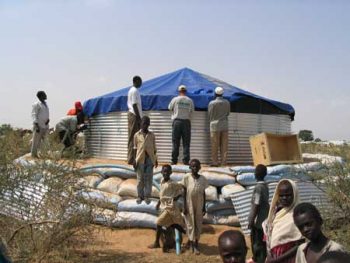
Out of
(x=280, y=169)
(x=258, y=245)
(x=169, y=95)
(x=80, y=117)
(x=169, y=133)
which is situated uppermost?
(x=169, y=95)

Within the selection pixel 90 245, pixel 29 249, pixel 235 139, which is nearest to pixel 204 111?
pixel 235 139

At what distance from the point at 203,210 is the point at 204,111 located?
3.98 metres

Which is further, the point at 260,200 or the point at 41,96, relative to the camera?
the point at 41,96

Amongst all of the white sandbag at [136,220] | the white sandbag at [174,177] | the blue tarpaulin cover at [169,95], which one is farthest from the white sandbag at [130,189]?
the blue tarpaulin cover at [169,95]

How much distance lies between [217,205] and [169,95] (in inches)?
133

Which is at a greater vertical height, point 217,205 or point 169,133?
point 169,133

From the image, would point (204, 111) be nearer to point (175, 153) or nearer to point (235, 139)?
point (235, 139)

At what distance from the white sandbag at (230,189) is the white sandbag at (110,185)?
180 centimetres

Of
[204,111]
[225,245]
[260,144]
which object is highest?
[204,111]

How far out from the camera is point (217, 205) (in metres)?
7.55

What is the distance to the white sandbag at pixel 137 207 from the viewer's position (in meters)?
7.26

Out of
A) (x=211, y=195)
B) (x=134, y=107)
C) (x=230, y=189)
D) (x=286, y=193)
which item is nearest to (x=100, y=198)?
(x=211, y=195)

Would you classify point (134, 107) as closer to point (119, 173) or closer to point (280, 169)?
point (119, 173)

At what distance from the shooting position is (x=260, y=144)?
8906mm
